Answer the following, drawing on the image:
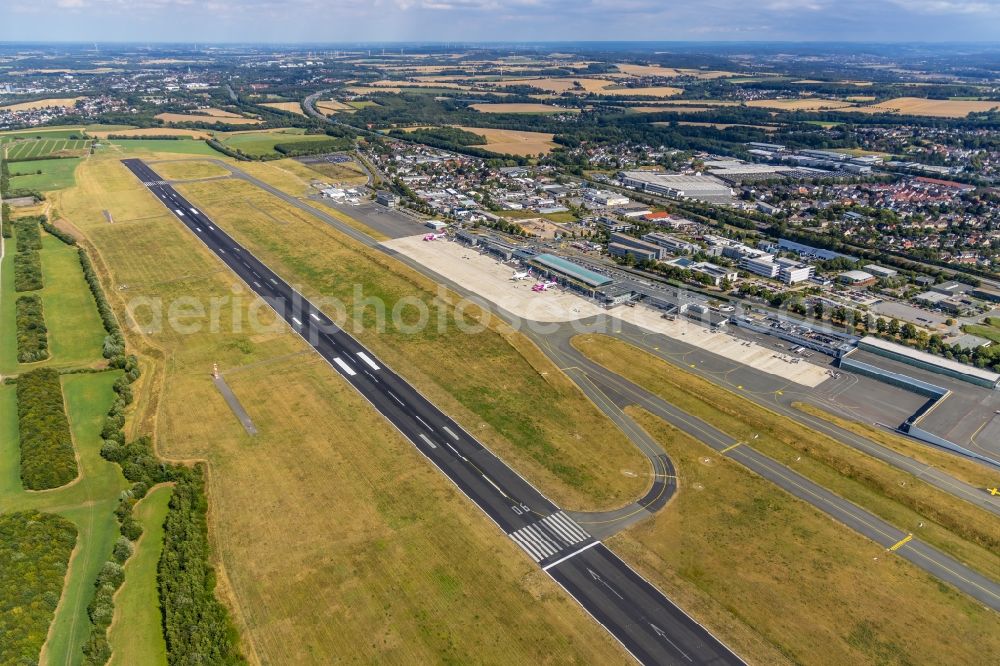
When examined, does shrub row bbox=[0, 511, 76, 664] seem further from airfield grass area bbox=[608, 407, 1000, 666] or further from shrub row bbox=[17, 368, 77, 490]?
airfield grass area bbox=[608, 407, 1000, 666]

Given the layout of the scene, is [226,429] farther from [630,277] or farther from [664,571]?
[630,277]

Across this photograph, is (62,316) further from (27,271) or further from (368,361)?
(368,361)

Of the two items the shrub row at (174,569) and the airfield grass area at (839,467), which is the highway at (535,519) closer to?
the airfield grass area at (839,467)


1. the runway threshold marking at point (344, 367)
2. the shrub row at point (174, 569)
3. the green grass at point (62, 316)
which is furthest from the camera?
the green grass at point (62, 316)

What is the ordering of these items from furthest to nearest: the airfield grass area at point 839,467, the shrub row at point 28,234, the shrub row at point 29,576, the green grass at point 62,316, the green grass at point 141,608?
the shrub row at point 28,234, the green grass at point 62,316, the airfield grass area at point 839,467, the green grass at point 141,608, the shrub row at point 29,576

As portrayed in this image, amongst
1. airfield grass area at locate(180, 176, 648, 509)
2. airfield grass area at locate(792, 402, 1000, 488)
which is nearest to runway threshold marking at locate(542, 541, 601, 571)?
airfield grass area at locate(180, 176, 648, 509)

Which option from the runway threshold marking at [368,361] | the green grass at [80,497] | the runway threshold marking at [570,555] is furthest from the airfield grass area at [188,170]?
the runway threshold marking at [570,555]
